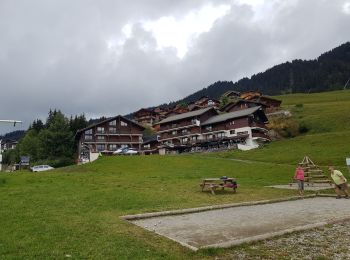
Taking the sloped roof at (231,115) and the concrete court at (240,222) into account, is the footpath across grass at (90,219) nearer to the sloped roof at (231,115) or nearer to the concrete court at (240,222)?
the concrete court at (240,222)

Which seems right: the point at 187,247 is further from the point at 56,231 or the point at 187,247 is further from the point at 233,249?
the point at 56,231

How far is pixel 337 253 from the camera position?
11.5 metres

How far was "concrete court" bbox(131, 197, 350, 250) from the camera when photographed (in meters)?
13.2

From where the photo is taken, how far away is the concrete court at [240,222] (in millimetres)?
13234

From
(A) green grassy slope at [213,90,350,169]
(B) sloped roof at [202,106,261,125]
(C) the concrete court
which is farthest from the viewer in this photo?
(B) sloped roof at [202,106,261,125]

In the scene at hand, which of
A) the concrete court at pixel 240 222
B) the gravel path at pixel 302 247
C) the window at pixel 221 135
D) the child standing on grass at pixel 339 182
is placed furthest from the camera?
the window at pixel 221 135

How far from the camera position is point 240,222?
16.1m

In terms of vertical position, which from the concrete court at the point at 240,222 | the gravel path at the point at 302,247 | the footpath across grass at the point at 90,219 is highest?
the footpath across grass at the point at 90,219

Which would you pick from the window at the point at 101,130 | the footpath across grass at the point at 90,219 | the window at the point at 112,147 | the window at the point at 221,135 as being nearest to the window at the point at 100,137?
the window at the point at 101,130

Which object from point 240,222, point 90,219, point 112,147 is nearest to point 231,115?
point 112,147

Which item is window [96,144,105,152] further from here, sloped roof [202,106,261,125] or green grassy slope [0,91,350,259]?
green grassy slope [0,91,350,259]

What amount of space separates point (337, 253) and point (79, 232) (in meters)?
8.01

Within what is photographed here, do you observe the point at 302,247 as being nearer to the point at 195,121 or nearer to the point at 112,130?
the point at 195,121

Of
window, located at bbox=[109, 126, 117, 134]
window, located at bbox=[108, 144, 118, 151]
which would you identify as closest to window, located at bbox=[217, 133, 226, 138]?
window, located at bbox=[109, 126, 117, 134]
